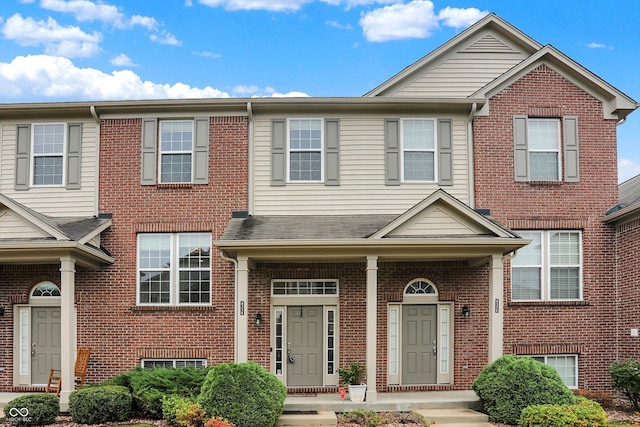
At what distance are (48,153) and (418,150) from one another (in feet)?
28.1

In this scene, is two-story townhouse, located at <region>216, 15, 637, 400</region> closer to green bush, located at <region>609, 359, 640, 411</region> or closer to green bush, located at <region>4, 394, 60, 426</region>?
green bush, located at <region>609, 359, 640, 411</region>

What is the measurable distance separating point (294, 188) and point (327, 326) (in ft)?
10.6

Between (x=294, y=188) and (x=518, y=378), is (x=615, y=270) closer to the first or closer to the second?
(x=518, y=378)

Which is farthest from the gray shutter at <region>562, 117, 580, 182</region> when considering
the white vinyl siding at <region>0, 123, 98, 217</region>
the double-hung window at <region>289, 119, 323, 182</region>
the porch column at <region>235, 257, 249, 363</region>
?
the white vinyl siding at <region>0, 123, 98, 217</region>

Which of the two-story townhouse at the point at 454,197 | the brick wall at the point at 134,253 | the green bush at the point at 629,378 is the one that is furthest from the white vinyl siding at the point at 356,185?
the green bush at the point at 629,378

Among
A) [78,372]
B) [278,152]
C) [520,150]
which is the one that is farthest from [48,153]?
[520,150]

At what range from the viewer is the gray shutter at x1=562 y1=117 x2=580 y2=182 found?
16.6m

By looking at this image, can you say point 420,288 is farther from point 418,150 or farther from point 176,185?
point 176,185

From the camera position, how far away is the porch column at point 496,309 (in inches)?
574

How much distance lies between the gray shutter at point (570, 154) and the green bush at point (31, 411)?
12.0 meters

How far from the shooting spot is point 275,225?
15.7 meters

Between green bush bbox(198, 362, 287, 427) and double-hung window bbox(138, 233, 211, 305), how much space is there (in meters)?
3.54

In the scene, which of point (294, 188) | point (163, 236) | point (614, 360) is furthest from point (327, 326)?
point (614, 360)

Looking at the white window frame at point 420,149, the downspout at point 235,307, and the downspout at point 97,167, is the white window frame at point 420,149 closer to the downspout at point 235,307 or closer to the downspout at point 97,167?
the downspout at point 235,307
